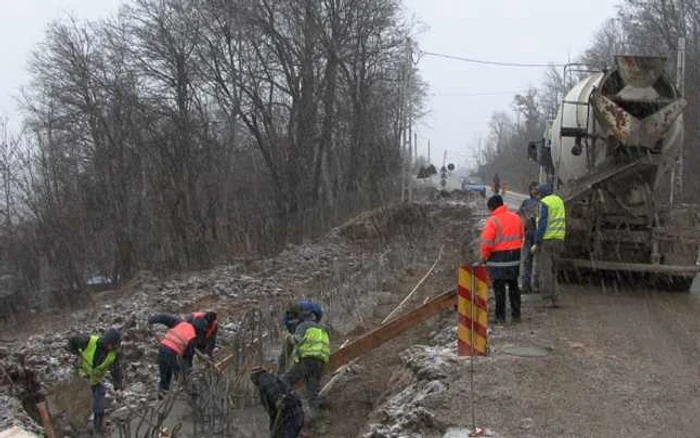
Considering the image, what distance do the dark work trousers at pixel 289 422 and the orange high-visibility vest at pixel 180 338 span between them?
8.54 ft

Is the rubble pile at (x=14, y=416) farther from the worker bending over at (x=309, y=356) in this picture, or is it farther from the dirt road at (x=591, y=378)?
the dirt road at (x=591, y=378)

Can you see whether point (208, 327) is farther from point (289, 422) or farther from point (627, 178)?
point (627, 178)

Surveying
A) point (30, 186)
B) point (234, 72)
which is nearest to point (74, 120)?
point (30, 186)

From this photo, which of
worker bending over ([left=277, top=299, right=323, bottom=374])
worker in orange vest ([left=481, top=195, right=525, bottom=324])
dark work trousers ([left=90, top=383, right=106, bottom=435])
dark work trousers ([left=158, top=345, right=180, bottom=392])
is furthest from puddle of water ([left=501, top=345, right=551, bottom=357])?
dark work trousers ([left=90, top=383, right=106, bottom=435])

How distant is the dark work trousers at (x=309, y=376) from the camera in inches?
344

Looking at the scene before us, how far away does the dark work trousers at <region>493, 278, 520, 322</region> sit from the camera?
32.6ft

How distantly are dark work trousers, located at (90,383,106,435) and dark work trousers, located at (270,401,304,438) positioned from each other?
293 cm

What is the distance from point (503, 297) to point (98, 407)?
496 cm

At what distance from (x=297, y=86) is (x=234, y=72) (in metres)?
2.73

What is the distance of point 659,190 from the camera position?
12312 mm

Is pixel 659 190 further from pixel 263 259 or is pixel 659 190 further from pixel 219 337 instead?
pixel 263 259

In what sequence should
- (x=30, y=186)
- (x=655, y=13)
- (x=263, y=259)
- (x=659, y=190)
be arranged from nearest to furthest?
(x=659, y=190) < (x=263, y=259) < (x=30, y=186) < (x=655, y=13)

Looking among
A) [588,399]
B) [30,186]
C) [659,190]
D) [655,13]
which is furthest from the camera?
[655,13]

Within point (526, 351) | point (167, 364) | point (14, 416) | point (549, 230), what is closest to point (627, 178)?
point (549, 230)
